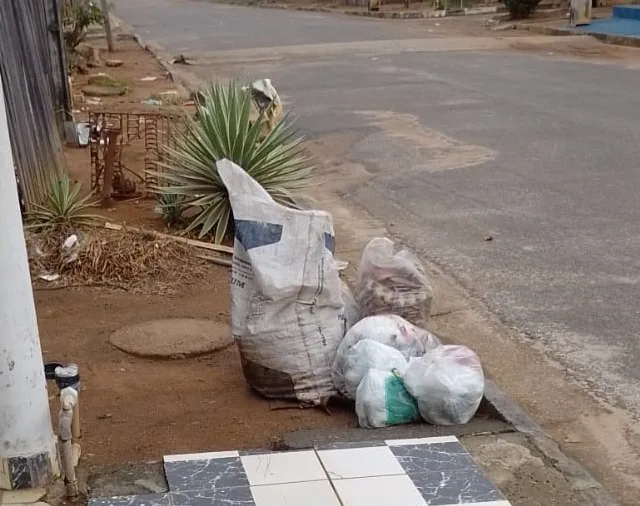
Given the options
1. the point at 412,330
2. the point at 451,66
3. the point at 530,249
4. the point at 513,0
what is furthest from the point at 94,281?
the point at 513,0

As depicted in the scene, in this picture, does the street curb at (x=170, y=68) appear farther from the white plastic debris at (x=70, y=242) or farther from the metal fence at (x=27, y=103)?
the white plastic debris at (x=70, y=242)

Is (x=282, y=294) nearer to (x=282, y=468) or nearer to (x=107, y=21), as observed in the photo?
(x=282, y=468)

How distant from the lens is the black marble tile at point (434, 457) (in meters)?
3.89

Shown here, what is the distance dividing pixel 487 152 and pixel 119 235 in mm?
5045

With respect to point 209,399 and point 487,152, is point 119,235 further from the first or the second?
point 487,152

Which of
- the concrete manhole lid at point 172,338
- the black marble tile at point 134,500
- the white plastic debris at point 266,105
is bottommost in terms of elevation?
the concrete manhole lid at point 172,338

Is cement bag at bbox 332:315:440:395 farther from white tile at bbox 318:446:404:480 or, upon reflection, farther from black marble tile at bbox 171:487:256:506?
black marble tile at bbox 171:487:256:506

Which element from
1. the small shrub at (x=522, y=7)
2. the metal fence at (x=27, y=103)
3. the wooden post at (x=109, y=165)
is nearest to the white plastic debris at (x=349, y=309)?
the metal fence at (x=27, y=103)

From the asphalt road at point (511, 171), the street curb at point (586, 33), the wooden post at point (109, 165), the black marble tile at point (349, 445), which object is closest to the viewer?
the black marble tile at point (349, 445)

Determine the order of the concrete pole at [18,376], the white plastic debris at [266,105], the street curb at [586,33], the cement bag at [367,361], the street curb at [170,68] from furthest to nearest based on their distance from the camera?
the street curb at [586,33] → the street curb at [170,68] → the white plastic debris at [266,105] → the cement bag at [367,361] → the concrete pole at [18,376]

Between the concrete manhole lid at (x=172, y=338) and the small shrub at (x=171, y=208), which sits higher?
the small shrub at (x=171, y=208)

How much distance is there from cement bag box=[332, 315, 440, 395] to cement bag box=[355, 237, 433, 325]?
0.25m

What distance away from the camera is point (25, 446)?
369 centimetres

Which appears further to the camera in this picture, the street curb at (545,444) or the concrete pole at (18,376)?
the street curb at (545,444)
